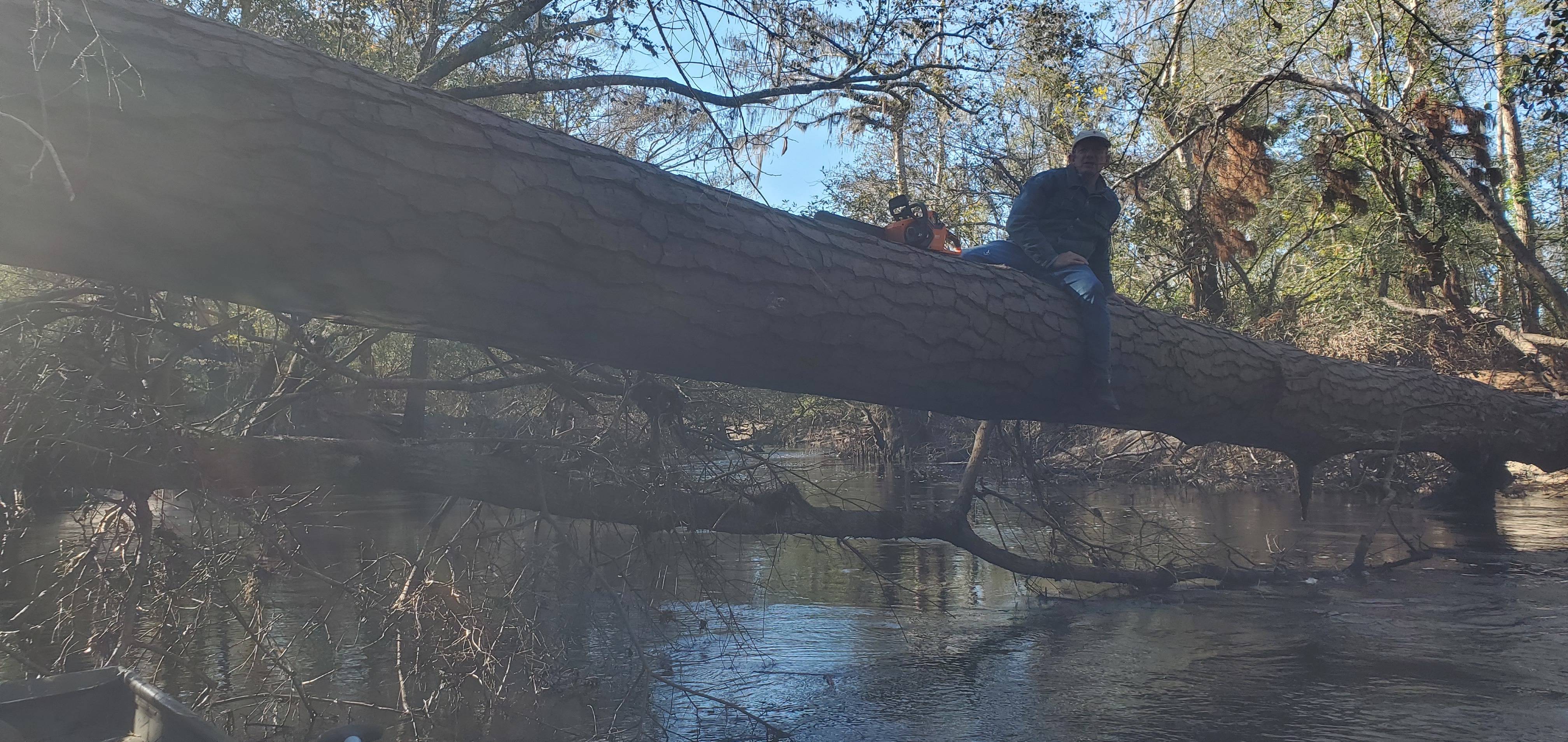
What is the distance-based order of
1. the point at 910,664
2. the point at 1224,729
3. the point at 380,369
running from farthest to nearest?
1. the point at 380,369
2. the point at 910,664
3. the point at 1224,729

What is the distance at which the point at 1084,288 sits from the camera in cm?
442

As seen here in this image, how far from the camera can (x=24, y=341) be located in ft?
15.0

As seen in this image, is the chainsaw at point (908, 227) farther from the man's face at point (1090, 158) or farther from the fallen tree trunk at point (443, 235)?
the man's face at point (1090, 158)

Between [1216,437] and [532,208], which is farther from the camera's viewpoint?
[1216,437]

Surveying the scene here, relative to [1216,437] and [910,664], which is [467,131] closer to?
[910,664]

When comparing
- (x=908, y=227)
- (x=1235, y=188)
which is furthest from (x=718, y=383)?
(x=1235, y=188)

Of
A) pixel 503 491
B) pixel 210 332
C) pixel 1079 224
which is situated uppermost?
pixel 1079 224

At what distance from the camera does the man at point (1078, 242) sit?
14.4ft

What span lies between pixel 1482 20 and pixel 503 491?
11323 millimetres

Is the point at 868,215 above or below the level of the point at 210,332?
above

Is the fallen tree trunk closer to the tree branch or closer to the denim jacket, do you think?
the denim jacket

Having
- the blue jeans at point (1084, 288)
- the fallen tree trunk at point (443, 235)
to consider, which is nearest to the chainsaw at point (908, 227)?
the blue jeans at point (1084, 288)

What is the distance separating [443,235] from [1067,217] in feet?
11.2

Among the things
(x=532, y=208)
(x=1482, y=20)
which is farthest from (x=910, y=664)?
(x=1482, y=20)
